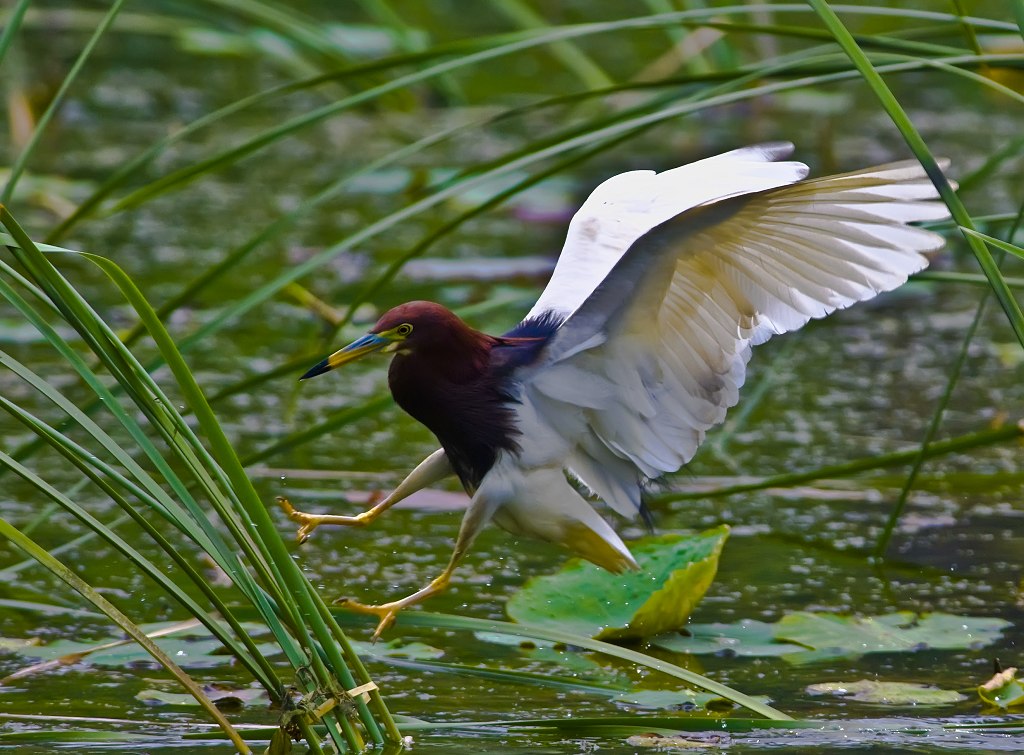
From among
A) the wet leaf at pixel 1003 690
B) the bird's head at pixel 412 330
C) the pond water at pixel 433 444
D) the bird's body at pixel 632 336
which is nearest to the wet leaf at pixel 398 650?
the pond water at pixel 433 444

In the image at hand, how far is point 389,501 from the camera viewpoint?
225 cm

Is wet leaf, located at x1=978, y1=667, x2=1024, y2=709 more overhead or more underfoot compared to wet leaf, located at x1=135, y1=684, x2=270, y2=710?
more underfoot

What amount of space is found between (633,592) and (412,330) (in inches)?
26.5

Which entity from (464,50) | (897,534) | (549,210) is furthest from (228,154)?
(549,210)

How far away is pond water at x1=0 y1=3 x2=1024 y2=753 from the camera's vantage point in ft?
7.54

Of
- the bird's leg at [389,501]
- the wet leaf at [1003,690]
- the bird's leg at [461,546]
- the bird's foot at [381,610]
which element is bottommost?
the wet leaf at [1003,690]

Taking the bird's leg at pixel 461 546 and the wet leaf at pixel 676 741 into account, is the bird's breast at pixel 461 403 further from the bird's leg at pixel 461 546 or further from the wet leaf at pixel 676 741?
the wet leaf at pixel 676 741

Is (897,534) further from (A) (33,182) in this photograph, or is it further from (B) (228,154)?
(A) (33,182)

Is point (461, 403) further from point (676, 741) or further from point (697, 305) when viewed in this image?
point (676, 741)

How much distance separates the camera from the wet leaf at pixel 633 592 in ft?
8.11

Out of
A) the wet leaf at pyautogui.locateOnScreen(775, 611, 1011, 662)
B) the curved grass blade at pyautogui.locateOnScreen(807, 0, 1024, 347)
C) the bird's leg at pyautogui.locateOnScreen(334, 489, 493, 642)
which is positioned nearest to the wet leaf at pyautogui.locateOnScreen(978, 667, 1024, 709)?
the wet leaf at pyautogui.locateOnScreen(775, 611, 1011, 662)

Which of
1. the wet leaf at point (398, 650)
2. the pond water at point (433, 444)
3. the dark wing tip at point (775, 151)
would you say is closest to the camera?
the dark wing tip at point (775, 151)

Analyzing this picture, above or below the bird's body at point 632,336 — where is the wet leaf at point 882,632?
below

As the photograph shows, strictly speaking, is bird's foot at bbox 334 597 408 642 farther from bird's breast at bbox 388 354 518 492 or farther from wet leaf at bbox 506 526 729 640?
wet leaf at bbox 506 526 729 640
